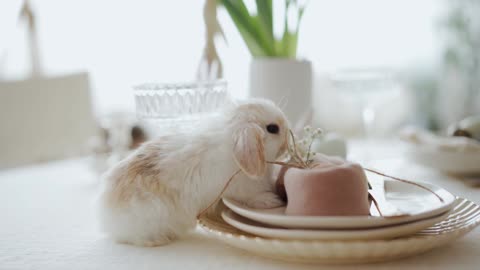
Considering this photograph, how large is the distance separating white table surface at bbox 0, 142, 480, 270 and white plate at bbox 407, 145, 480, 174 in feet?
0.09

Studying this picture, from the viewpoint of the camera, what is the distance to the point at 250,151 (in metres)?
0.64

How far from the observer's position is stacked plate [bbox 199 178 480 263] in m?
0.55

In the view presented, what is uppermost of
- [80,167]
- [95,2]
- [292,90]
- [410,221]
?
[95,2]

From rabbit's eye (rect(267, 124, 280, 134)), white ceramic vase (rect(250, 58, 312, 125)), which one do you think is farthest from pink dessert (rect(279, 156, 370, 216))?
white ceramic vase (rect(250, 58, 312, 125))

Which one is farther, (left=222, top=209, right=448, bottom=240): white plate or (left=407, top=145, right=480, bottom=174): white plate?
(left=407, top=145, right=480, bottom=174): white plate

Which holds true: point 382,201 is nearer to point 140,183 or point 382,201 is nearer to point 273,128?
point 273,128

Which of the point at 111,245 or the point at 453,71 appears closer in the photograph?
the point at 111,245

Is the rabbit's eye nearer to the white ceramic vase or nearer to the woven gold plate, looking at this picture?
the woven gold plate

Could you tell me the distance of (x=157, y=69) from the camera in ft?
8.37

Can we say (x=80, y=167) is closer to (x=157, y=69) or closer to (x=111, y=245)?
(x=111, y=245)

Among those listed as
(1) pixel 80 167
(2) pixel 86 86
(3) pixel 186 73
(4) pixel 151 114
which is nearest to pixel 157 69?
(3) pixel 186 73

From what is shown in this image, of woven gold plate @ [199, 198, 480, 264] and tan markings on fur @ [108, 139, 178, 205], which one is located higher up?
tan markings on fur @ [108, 139, 178, 205]

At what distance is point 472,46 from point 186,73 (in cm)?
133

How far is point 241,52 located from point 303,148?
1.61 meters
